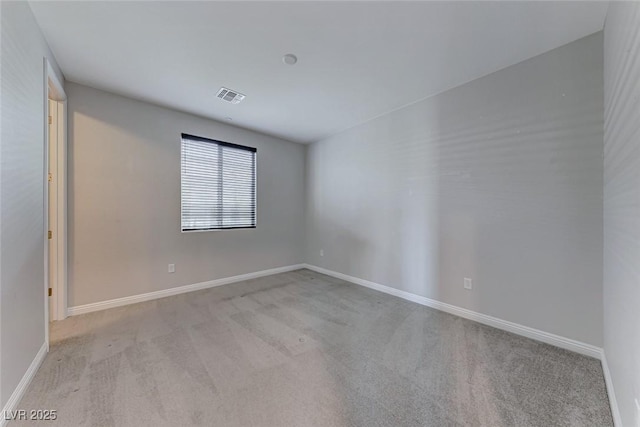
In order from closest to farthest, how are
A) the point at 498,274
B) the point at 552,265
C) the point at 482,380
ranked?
1. the point at 482,380
2. the point at 552,265
3. the point at 498,274

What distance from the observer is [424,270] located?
3.00 meters

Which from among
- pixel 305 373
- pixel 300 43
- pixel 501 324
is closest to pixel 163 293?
pixel 305 373

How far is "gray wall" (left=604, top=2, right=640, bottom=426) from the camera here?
1.10 metres

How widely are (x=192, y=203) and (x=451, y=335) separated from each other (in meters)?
3.55

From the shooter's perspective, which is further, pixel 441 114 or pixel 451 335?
pixel 441 114

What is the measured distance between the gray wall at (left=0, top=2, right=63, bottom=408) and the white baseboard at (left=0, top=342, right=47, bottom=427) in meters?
0.04

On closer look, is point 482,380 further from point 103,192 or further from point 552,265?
point 103,192

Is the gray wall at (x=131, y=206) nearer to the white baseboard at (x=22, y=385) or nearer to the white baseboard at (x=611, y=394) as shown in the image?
the white baseboard at (x=22, y=385)

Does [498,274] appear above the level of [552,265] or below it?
below

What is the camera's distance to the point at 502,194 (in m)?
2.37

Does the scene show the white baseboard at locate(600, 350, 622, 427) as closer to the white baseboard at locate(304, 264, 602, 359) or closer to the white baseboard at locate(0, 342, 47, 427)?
the white baseboard at locate(304, 264, 602, 359)

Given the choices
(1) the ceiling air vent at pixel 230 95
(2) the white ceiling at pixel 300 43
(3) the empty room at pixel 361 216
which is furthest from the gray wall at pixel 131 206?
(1) the ceiling air vent at pixel 230 95

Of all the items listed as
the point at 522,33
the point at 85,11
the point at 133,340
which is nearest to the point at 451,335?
the point at 522,33

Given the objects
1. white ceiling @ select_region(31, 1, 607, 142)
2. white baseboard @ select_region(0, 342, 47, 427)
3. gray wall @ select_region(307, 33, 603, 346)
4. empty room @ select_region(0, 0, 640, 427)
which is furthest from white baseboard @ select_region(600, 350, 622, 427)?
white baseboard @ select_region(0, 342, 47, 427)
